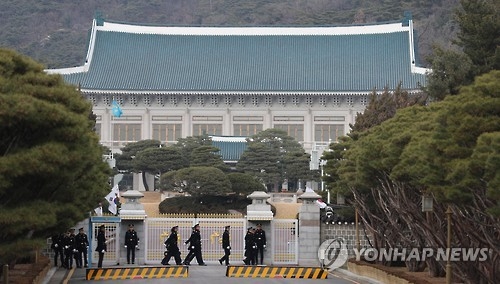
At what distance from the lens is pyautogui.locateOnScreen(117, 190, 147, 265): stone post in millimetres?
41844

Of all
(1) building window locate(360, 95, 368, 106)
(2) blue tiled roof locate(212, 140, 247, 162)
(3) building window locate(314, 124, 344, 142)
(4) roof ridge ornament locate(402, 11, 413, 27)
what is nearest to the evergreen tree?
(2) blue tiled roof locate(212, 140, 247, 162)

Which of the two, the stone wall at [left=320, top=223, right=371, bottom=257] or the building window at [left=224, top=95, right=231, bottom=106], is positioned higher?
the building window at [left=224, top=95, right=231, bottom=106]

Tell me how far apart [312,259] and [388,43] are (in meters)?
56.2

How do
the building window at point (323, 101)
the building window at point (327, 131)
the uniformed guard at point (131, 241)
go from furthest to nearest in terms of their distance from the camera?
the building window at point (327, 131)
the building window at point (323, 101)
the uniformed guard at point (131, 241)

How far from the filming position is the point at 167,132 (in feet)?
308

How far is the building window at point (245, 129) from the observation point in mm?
93875

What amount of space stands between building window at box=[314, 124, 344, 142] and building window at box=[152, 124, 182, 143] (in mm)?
9893

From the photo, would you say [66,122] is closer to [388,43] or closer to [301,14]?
[388,43]

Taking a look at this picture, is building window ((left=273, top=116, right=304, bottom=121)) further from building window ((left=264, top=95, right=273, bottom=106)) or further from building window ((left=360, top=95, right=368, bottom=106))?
building window ((left=360, top=95, right=368, bottom=106))

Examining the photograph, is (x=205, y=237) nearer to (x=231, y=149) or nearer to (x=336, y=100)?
(x=231, y=149)

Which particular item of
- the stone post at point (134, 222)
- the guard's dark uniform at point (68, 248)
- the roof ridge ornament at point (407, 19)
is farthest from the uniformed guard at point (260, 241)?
the roof ridge ornament at point (407, 19)

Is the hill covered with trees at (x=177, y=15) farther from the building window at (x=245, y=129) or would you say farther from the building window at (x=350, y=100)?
the building window at (x=245, y=129)

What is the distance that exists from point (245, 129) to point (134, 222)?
52202mm

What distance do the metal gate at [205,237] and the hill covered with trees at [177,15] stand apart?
9087cm
